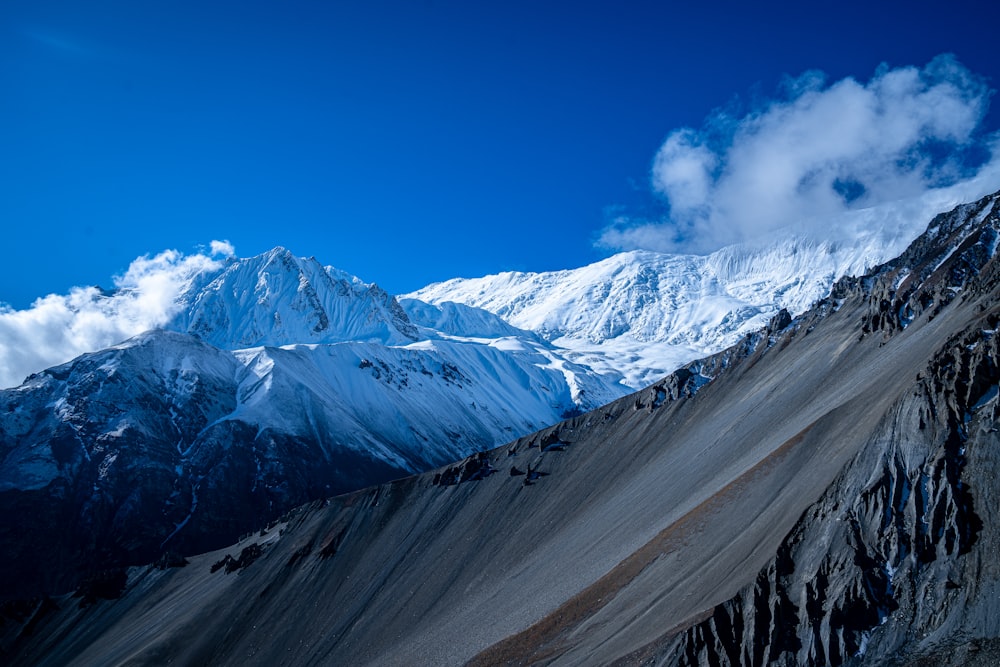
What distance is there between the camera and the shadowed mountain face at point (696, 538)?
48.5 meters

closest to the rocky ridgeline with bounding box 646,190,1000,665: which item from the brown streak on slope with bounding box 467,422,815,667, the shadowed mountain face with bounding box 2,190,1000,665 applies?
the shadowed mountain face with bounding box 2,190,1000,665

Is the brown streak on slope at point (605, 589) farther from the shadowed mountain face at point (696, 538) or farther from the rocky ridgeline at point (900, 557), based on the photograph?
the rocky ridgeline at point (900, 557)

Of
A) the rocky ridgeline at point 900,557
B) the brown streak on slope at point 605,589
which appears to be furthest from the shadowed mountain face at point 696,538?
the brown streak on slope at point 605,589

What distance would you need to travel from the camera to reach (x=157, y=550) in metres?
181

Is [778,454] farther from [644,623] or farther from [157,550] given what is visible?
[157,550]

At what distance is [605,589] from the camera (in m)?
65.1

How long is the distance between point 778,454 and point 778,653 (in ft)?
77.7

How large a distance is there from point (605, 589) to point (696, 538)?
29.9 ft

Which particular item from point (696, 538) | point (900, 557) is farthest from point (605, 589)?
point (900, 557)

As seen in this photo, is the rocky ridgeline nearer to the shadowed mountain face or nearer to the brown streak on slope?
the shadowed mountain face

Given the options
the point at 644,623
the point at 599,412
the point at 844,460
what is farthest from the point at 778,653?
the point at 599,412

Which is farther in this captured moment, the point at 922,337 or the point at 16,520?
the point at 16,520

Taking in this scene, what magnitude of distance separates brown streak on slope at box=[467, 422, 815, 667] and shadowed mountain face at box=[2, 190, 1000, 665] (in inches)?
10.1

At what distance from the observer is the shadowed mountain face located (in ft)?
159
